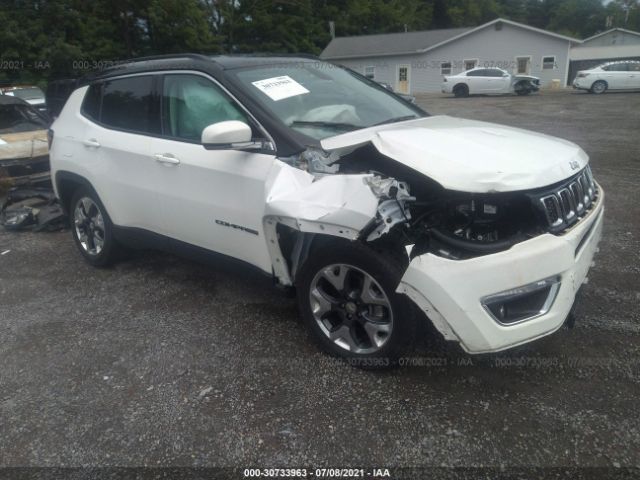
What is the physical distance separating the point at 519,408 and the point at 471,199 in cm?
107

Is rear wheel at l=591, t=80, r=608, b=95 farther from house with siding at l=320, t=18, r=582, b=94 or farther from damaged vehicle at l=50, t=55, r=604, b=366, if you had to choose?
damaged vehicle at l=50, t=55, r=604, b=366

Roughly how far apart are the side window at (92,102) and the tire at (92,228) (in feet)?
2.10

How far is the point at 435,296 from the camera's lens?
233cm

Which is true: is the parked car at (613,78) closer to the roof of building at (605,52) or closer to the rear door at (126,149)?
the roof of building at (605,52)

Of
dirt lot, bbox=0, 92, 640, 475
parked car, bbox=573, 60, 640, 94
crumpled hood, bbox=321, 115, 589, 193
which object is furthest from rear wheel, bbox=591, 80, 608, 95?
crumpled hood, bbox=321, 115, 589, 193

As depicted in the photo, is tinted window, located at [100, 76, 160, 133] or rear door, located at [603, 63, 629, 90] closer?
tinted window, located at [100, 76, 160, 133]

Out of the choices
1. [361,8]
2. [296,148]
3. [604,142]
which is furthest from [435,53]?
[296,148]

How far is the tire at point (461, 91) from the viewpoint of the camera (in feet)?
91.4

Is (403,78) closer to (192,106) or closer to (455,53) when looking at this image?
(455,53)

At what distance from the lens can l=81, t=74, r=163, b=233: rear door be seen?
3.80 meters

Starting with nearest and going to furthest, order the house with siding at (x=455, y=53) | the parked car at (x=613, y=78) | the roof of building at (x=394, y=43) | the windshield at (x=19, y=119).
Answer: the windshield at (x=19, y=119), the parked car at (x=613, y=78), the house with siding at (x=455, y=53), the roof of building at (x=394, y=43)

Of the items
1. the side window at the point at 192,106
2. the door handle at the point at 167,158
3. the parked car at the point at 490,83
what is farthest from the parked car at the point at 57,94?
the parked car at the point at 490,83

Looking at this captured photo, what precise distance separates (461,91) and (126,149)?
2698 centimetres

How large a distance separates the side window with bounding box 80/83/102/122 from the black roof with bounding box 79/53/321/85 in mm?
105
